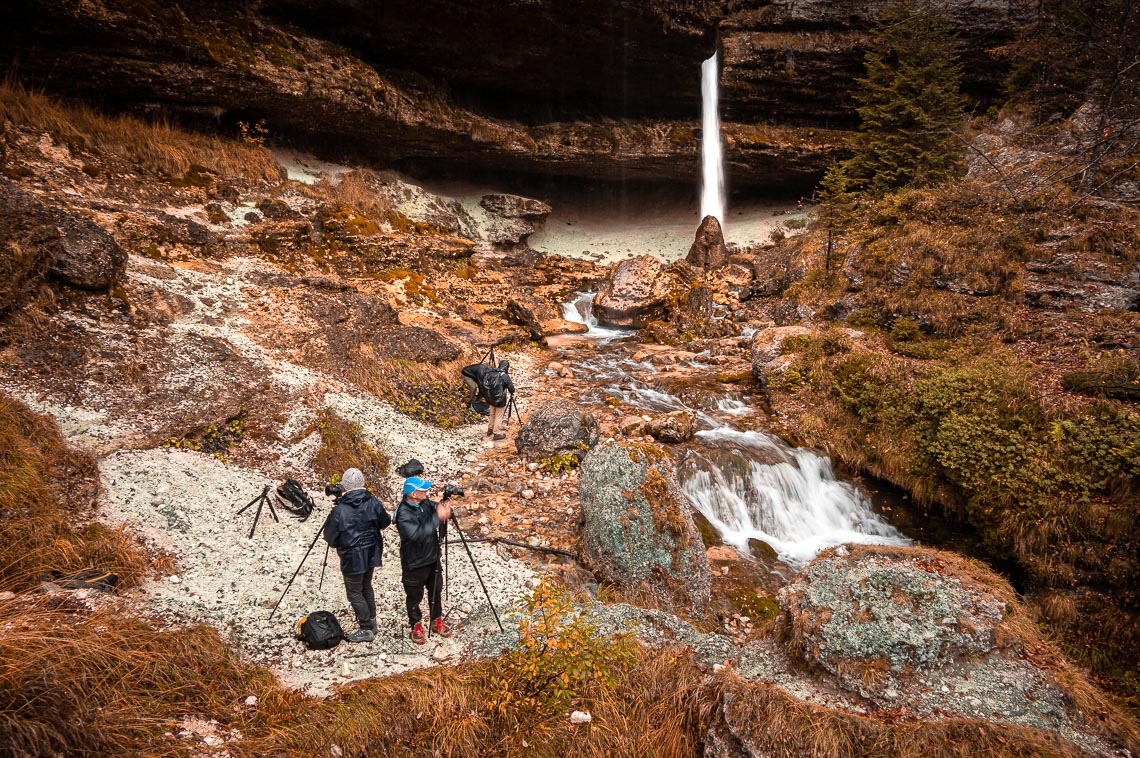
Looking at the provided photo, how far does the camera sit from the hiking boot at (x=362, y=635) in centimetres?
504

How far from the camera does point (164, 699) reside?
3695 millimetres

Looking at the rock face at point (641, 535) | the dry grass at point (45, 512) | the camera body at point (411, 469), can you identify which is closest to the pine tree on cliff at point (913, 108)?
the rock face at point (641, 535)

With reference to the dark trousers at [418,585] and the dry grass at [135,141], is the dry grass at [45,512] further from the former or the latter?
the dry grass at [135,141]

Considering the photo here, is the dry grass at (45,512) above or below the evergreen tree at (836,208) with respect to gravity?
below

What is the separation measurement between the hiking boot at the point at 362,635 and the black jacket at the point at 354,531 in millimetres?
625

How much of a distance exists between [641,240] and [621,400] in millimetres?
15251

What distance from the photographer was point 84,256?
27.8 ft

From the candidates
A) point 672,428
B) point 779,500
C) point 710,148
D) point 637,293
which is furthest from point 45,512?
point 710,148

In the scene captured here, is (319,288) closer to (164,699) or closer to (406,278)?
(406,278)

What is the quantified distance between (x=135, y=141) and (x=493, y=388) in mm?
12016

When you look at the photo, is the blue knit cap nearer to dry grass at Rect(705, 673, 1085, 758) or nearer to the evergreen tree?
dry grass at Rect(705, 673, 1085, 758)

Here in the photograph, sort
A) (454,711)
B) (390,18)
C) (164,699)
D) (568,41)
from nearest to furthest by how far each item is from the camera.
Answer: (164,699), (454,711), (390,18), (568,41)

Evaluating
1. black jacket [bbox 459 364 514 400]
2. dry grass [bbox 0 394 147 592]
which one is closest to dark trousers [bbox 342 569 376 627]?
dry grass [bbox 0 394 147 592]

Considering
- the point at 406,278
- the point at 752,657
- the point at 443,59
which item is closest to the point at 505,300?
the point at 406,278
